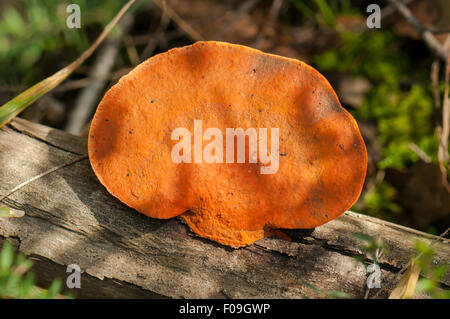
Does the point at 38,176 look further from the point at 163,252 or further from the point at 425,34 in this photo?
the point at 425,34

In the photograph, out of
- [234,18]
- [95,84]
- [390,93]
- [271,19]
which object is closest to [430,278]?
[390,93]

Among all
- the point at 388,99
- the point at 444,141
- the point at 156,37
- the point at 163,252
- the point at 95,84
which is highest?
the point at 156,37

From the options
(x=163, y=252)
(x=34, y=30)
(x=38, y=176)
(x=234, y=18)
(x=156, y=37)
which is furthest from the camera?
(x=156, y=37)

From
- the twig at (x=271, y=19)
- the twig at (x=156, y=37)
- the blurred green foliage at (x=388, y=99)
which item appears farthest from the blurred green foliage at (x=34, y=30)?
the blurred green foliage at (x=388, y=99)

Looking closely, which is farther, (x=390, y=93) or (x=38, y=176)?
(x=390, y=93)

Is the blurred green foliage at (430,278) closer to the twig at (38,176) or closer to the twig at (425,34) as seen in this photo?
the twig at (38,176)
